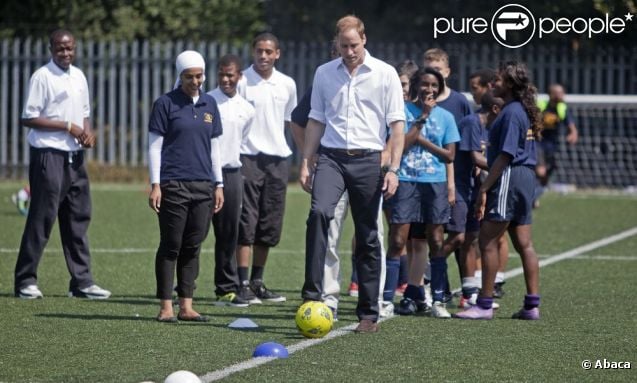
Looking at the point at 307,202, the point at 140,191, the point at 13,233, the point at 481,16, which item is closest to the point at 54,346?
the point at 13,233

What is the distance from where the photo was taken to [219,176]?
9.83 meters

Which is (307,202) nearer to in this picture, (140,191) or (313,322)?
(140,191)

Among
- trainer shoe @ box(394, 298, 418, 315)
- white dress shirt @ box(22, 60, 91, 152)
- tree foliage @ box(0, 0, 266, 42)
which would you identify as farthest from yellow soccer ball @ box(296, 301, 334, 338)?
tree foliage @ box(0, 0, 266, 42)

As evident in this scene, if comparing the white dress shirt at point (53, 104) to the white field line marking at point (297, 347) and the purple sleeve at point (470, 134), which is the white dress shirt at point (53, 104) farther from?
the purple sleeve at point (470, 134)

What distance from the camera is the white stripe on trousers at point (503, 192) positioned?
32.2 feet

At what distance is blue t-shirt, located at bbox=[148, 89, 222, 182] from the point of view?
9.44m

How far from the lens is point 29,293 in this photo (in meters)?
10.8

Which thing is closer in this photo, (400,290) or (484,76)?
(484,76)

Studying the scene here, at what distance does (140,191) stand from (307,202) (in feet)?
11.6

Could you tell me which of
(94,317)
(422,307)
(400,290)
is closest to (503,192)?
(422,307)

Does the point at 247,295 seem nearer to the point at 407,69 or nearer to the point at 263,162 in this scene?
the point at 263,162

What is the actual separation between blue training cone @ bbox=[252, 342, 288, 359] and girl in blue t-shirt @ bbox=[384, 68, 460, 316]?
7.79ft

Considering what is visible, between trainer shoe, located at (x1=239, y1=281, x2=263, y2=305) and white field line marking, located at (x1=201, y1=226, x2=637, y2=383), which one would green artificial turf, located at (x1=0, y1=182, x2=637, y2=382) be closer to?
white field line marking, located at (x1=201, y1=226, x2=637, y2=383)

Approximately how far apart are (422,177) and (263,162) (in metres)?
1.71
